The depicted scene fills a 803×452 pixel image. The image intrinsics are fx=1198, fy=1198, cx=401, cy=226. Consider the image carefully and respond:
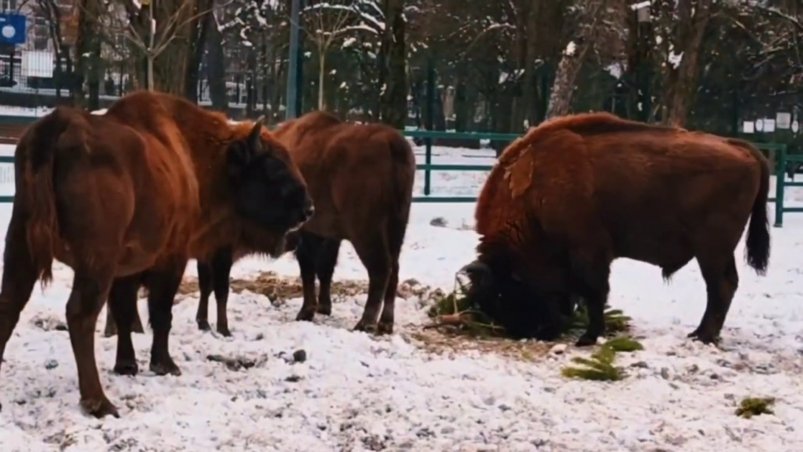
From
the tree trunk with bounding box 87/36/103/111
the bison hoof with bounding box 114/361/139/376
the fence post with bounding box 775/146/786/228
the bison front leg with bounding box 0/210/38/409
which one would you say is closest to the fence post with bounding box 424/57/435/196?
the fence post with bounding box 775/146/786/228

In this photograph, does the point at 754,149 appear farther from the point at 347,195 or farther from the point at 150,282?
the point at 150,282

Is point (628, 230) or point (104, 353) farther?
point (628, 230)

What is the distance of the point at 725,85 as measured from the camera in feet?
102

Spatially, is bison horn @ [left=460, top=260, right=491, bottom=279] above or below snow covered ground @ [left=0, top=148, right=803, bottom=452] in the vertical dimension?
above

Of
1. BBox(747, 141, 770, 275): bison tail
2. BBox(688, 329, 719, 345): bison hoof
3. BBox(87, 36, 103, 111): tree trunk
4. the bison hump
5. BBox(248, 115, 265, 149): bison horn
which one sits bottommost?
BBox(688, 329, 719, 345): bison hoof

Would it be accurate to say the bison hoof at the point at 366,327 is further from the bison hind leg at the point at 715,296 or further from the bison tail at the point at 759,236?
the bison tail at the point at 759,236

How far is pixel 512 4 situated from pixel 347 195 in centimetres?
2578

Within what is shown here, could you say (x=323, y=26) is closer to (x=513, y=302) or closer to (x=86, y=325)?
(x=513, y=302)

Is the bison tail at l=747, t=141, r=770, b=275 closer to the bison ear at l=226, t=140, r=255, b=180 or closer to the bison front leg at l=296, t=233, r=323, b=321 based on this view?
the bison front leg at l=296, t=233, r=323, b=321

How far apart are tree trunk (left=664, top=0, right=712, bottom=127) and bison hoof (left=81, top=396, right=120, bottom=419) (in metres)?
18.9

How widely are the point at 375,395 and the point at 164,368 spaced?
1.23 metres

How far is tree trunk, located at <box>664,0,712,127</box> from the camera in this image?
2347 cm

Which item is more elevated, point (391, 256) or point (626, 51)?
point (626, 51)

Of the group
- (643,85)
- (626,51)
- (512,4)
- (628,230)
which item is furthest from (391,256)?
(512,4)
